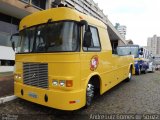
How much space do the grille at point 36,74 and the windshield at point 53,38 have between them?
1.38 feet

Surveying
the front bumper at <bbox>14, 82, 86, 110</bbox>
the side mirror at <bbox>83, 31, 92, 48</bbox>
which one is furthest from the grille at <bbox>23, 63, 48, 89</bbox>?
the side mirror at <bbox>83, 31, 92, 48</bbox>

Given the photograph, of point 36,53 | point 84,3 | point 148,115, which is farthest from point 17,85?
point 84,3

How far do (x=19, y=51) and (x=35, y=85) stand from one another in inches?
56.5

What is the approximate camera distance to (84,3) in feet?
116

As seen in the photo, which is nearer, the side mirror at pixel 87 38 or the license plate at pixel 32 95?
the side mirror at pixel 87 38

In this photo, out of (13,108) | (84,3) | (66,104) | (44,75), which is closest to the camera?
(66,104)

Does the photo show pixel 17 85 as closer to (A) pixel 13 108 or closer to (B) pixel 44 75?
(A) pixel 13 108

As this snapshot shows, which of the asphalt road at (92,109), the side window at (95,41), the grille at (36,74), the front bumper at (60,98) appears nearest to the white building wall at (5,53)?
the asphalt road at (92,109)

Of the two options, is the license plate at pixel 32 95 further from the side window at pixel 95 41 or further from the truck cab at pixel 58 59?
the side window at pixel 95 41

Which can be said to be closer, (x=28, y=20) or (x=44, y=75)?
(x=44, y=75)

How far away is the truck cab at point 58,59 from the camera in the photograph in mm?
5211

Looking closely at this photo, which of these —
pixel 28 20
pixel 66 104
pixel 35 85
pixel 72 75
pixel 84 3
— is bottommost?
pixel 66 104

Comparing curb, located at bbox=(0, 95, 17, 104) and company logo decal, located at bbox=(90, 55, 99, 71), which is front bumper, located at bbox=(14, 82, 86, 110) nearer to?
company logo decal, located at bbox=(90, 55, 99, 71)

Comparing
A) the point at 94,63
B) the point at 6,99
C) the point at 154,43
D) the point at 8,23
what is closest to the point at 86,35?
the point at 94,63
